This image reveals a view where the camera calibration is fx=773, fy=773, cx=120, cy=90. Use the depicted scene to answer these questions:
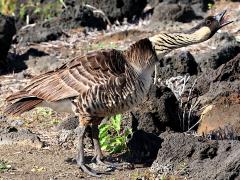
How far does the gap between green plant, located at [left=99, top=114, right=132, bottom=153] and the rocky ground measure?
12cm

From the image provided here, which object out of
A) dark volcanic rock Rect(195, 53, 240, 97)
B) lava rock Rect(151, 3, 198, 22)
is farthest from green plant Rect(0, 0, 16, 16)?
dark volcanic rock Rect(195, 53, 240, 97)

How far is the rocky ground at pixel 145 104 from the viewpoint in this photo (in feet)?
26.9

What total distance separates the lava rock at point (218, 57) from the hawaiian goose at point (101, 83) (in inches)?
128

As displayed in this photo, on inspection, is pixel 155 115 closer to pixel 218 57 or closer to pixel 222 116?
pixel 222 116

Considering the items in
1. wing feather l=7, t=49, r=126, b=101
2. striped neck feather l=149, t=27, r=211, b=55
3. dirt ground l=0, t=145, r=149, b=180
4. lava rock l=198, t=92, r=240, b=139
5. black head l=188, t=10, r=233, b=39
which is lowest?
dirt ground l=0, t=145, r=149, b=180

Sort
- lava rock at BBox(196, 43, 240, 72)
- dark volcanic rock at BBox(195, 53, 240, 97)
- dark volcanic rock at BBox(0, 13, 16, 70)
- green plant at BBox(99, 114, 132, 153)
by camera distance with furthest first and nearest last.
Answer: dark volcanic rock at BBox(0, 13, 16, 70)
lava rock at BBox(196, 43, 240, 72)
dark volcanic rock at BBox(195, 53, 240, 97)
green plant at BBox(99, 114, 132, 153)

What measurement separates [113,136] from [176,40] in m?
1.55

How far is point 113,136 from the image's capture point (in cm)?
948

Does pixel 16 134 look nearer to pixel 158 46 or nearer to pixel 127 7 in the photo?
pixel 158 46

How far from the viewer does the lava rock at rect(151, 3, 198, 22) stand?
15891 mm

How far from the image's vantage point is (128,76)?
8469 millimetres

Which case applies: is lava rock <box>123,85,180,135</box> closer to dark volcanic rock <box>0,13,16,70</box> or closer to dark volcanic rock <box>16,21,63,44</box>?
dark volcanic rock <box>0,13,16,70</box>

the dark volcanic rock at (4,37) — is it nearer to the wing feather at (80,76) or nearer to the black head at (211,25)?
the wing feather at (80,76)

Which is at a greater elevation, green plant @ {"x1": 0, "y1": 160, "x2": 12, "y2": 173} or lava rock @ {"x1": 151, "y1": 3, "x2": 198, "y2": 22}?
lava rock @ {"x1": 151, "y1": 3, "x2": 198, "y2": 22}
